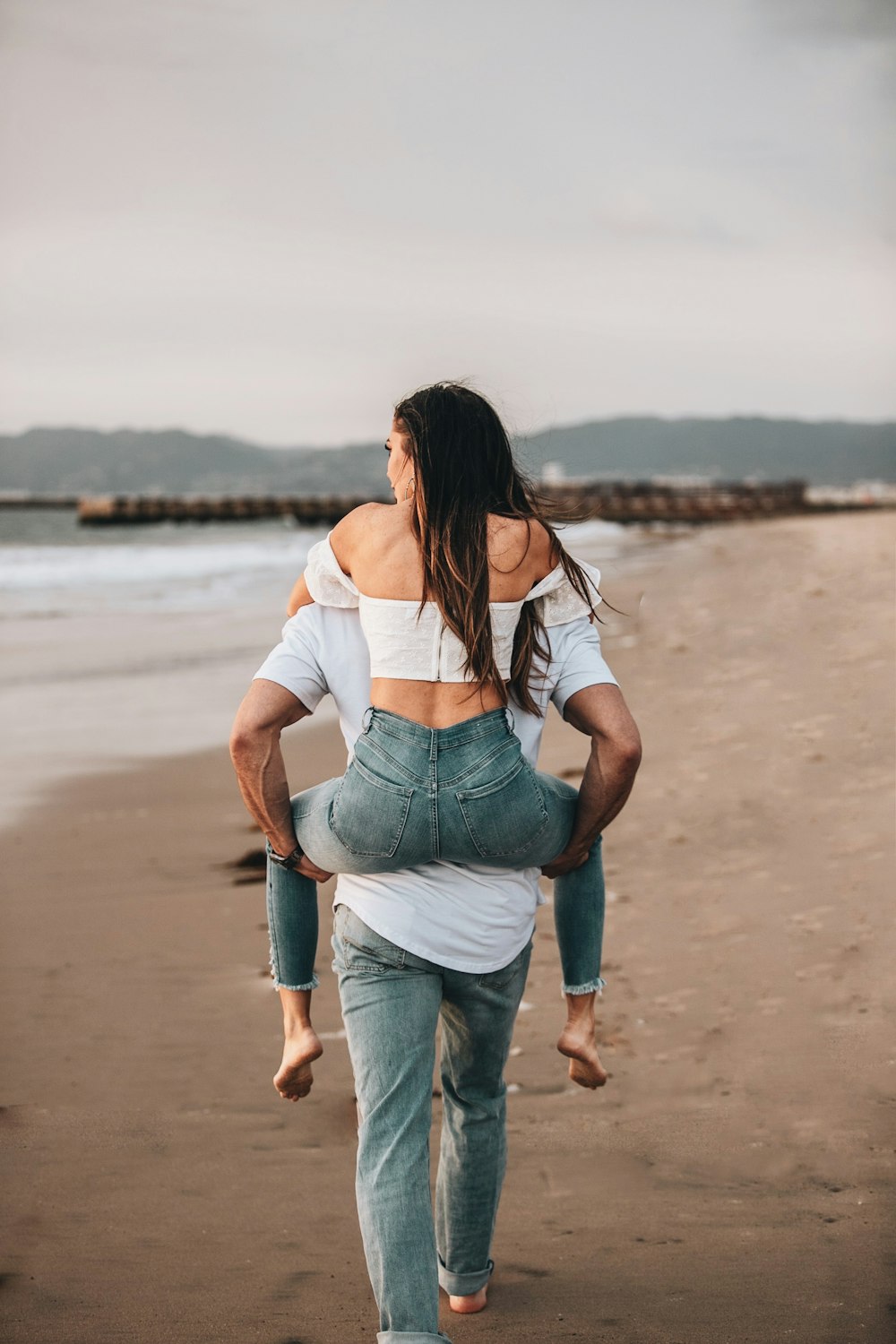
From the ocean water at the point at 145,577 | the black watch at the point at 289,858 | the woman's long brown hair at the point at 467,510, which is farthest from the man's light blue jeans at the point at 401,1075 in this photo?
the ocean water at the point at 145,577

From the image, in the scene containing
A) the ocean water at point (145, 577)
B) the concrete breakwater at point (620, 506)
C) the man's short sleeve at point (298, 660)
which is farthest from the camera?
the concrete breakwater at point (620, 506)

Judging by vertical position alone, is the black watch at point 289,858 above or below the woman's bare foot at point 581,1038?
above

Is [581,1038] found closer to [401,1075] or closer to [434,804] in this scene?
[401,1075]

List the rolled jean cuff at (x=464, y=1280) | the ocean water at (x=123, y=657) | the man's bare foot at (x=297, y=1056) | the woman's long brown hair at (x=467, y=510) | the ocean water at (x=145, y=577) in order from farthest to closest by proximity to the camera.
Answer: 1. the ocean water at (x=145, y=577)
2. the ocean water at (x=123, y=657)
3. the rolled jean cuff at (x=464, y=1280)
4. the man's bare foot at (x=297, y=1056)
5. the woman's long brown hair at (x=467, y=510)

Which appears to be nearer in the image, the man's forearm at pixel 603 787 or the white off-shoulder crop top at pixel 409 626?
the white off-shoulder crop top at pixel 409 626

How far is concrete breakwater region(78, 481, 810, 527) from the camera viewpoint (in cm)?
5472

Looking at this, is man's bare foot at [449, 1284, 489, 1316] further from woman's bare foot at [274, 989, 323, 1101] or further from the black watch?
the black watch

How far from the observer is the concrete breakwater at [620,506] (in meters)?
54.7

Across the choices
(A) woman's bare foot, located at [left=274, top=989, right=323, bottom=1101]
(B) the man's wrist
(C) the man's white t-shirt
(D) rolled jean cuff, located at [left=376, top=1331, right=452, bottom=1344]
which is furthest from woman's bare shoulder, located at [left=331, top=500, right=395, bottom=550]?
(D) rolled jean cuff, located at [left=376, top=1331, right=452, bottom=1344]

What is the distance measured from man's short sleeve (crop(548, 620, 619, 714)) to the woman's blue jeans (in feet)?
0.54

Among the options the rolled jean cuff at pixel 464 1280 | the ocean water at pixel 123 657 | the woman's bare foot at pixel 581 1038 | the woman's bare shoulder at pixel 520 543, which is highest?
the woman's bare shoulder at pixel 520 543

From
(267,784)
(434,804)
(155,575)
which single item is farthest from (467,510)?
(155,575)

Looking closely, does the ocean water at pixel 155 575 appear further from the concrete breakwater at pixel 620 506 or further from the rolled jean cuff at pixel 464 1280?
the concrete breakwater at pixel 620 506

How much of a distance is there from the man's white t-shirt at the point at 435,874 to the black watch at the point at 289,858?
3.1 inches
